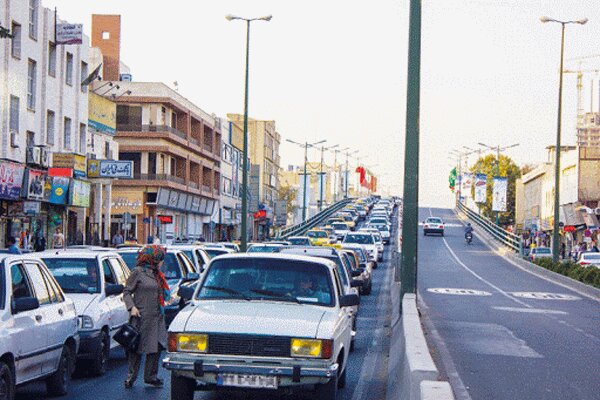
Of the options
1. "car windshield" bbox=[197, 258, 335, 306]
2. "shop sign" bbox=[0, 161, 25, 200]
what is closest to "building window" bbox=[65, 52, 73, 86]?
"shop sign" bbox=[0, 161, 25, 200]

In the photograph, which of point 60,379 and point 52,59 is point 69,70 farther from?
point 60,379

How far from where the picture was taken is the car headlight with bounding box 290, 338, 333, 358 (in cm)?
997

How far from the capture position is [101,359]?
13.9 m

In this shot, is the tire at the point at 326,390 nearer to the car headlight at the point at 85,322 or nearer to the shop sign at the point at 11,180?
the car headlight at the point at 85,322

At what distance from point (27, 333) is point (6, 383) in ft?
2.42

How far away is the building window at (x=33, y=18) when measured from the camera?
4406 cm

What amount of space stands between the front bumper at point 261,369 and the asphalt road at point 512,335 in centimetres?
205

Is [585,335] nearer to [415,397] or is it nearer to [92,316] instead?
[92,316]

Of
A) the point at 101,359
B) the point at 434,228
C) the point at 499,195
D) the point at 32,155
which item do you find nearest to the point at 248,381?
the point at 101,359

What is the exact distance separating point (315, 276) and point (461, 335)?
27.7 ft

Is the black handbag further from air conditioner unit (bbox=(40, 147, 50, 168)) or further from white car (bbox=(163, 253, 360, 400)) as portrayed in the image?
air conditioner unit (bbox=(40, 147, 50, 168))

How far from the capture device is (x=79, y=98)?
5162 cm

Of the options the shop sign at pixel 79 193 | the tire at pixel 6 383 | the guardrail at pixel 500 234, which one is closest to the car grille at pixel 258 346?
the tire at pixel 6 383

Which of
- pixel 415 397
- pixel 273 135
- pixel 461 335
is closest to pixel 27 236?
pixel 461 335
